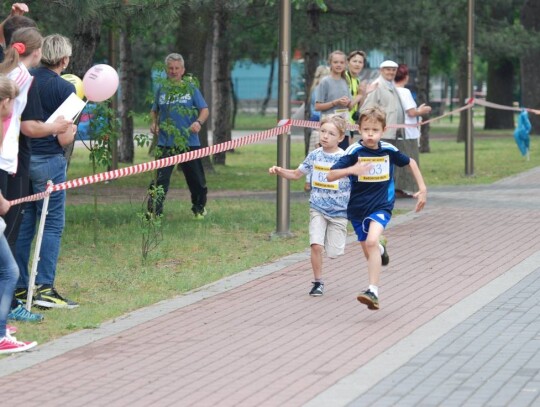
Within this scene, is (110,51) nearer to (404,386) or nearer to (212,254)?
(212,254)

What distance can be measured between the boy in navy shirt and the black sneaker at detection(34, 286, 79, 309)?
79.1 inches

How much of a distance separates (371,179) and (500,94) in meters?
39.5

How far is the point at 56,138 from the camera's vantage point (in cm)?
939

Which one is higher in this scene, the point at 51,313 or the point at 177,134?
the point at 177,134

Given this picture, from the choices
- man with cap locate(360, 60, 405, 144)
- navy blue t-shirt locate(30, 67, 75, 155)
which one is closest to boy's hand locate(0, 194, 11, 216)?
navy blue t-shirt locate(30, 67, 75, 155)

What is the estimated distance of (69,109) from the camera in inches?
357

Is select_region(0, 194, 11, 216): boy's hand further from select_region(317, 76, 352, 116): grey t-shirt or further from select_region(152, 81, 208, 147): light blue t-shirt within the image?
select_region(317, 76, 352, 116): grey t-shirt

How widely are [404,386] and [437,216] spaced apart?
883 centimetres

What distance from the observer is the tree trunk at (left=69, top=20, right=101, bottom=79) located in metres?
15.5

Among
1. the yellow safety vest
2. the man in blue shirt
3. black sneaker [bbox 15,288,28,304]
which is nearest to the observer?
black sneaker [bbox 15,288,28,304]

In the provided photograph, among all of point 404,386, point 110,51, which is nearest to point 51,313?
point 404,386

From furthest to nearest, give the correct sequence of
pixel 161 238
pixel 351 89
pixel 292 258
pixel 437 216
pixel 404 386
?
pixel 351 89 < pixel 437 216 < pixel 161 238 < pixel 292 258 < pixel 404 386

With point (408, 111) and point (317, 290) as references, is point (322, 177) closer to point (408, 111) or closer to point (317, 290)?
point (317, 290)

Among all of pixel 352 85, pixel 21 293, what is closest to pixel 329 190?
pixel 21 293
